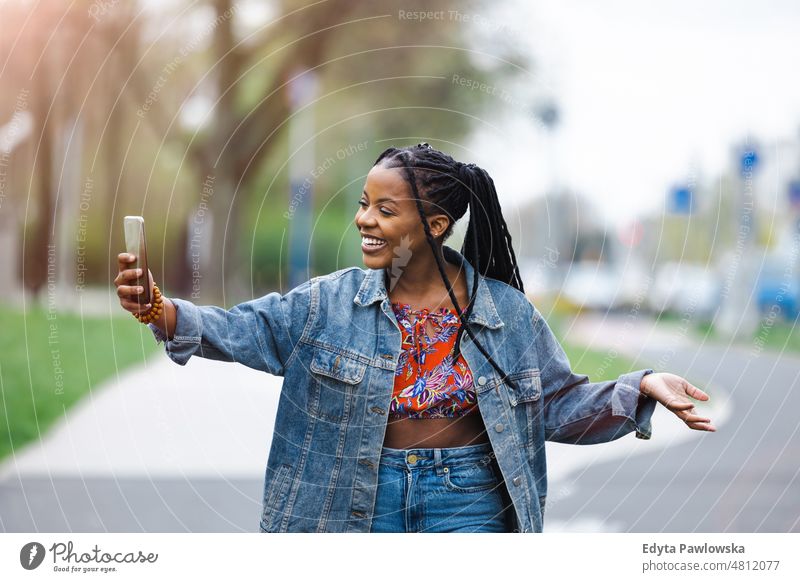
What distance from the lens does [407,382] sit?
2.87 metres

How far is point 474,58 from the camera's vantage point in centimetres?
577

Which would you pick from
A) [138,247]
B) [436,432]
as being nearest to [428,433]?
[436,432]

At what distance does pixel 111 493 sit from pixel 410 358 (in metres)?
3.71

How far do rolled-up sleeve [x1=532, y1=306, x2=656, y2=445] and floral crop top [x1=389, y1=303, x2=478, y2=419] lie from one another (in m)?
0.25

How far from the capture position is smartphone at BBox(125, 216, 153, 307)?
266 centimetres

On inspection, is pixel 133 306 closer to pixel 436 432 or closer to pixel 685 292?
pixel 436 432

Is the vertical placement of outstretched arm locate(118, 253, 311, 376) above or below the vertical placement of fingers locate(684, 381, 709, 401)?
above

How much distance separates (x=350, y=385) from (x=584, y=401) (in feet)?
2.10

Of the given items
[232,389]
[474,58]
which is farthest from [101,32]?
[232,389]

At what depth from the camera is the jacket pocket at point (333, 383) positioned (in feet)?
9.53

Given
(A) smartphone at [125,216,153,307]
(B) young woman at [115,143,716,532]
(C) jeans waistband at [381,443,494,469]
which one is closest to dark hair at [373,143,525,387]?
(B) young woman at [115,143,716,532]

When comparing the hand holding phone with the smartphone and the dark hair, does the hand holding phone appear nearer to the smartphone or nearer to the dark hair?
the smartphone
